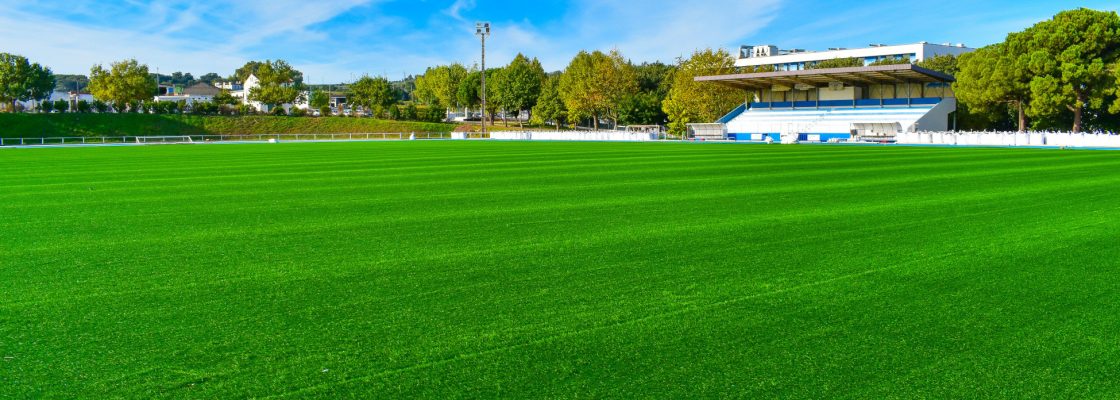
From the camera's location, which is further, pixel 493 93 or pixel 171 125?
pixel 493 93

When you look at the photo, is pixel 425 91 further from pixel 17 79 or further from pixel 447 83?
pixel 17 79

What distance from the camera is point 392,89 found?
90.2 m

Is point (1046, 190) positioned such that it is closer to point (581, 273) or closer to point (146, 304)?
point (581, 273)

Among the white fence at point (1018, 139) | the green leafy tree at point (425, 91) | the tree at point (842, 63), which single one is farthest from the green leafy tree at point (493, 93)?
the white fence at point (1018, 139)

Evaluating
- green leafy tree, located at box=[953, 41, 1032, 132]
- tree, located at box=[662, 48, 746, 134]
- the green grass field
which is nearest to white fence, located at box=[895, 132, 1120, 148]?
green leafy tree, located at box=[953, 41, 1032, 132]

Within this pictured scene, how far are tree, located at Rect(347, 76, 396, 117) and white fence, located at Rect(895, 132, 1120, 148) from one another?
61.2m

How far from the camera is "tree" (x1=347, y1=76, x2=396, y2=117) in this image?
88000 mm

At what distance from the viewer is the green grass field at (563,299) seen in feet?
10.9

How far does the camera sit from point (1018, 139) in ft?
119

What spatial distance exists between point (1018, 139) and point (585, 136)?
27580mm

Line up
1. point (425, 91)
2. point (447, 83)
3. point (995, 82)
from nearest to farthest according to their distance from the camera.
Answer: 1. point (995, 82)
2. point (447, 83)
3. point (425, 91)

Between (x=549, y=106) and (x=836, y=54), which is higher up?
(x=836, y=54)

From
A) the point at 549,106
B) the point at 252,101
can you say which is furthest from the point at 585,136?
the point at 252,101

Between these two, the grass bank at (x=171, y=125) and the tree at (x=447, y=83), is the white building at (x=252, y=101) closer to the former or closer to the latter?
the grass bank at (x=171, y=125)
